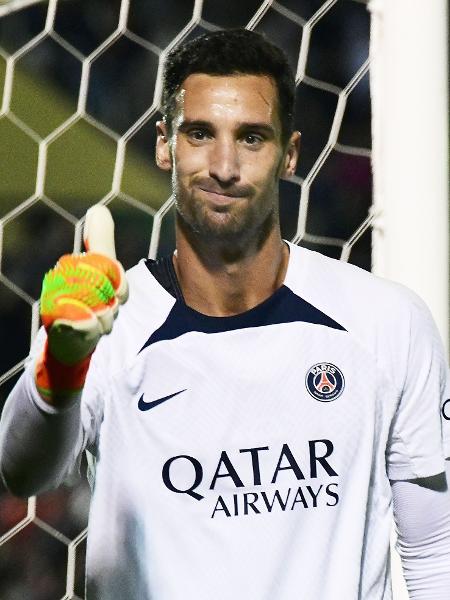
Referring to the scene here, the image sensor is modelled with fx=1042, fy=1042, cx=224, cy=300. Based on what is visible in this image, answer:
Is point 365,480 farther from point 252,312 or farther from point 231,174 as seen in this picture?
point 231,174

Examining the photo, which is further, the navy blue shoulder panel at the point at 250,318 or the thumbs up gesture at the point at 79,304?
the navy blue shoulder panel at the point at 250,318

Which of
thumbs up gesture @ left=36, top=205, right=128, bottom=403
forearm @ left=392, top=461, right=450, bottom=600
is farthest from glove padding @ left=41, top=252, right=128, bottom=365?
forearm @ left=392, top=461, right=450, bottom=600

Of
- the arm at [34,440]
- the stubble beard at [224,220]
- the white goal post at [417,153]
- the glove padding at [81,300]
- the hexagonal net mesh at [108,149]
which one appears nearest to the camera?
the glove padding at [81,300]

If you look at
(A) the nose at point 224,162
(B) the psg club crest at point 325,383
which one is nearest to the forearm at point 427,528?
(B) the psg club crest at point 325,383

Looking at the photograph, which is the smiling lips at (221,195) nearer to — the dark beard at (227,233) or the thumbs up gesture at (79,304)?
the dark beard at (227,233)

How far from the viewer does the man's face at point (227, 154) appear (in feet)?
3.10

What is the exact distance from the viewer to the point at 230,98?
980mm

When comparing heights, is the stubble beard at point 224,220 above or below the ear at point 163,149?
below

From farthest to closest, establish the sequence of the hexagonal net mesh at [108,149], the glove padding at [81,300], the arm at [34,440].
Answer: the hexagonal net mesh at [108,149]
the arm at [34,440]
the glove padding at [81,300]

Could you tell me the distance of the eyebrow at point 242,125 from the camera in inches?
38.0

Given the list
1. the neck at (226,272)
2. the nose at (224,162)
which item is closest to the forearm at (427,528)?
the neck at (226,272)

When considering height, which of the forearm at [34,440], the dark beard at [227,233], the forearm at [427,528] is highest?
the dark beard at [227,233]

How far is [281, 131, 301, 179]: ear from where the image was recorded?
103cm

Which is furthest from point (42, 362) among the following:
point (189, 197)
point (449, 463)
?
point (449, 463)
